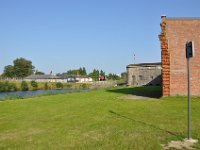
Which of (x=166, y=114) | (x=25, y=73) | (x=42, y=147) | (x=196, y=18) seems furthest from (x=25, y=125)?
(x=25, y=73)

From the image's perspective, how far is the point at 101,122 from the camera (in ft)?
40.8

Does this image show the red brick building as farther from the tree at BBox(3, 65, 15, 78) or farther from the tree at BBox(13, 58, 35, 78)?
the tree at BBox(13, 58, 35, 78)

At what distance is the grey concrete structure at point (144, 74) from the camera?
195 ft

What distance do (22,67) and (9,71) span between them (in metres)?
6.58

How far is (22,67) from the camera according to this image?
154 meters

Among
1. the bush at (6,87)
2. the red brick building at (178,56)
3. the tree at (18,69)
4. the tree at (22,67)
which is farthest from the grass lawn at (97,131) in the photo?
the tree at (22,67)

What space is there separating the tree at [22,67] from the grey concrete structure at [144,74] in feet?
324

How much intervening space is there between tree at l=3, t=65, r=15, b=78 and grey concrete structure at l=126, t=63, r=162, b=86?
98350 mm

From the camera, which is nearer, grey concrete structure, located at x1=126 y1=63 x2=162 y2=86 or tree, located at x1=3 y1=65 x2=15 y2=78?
grey concrete structure, located at x1=126 y1=63 x2=162 y2=86

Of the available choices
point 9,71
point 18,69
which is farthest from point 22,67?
point 9,71

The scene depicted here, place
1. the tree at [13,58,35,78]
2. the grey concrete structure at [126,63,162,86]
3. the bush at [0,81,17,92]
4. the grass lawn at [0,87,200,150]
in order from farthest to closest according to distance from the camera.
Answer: the tree at [13,58,35,78] → the bush at [0,81,17,92] → the grey concrete structure at [126,63,162,86] → the grass lawn at [0,87,200,150]

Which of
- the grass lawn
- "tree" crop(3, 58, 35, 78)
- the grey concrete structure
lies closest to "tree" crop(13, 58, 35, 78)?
"tree" crop(3, 58, 35, 78)

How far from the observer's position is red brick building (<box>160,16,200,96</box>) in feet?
76.5

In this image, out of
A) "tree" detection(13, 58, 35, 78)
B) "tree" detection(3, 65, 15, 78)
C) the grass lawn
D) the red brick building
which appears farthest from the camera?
"tree" detection(13, 58, 35, 78)
